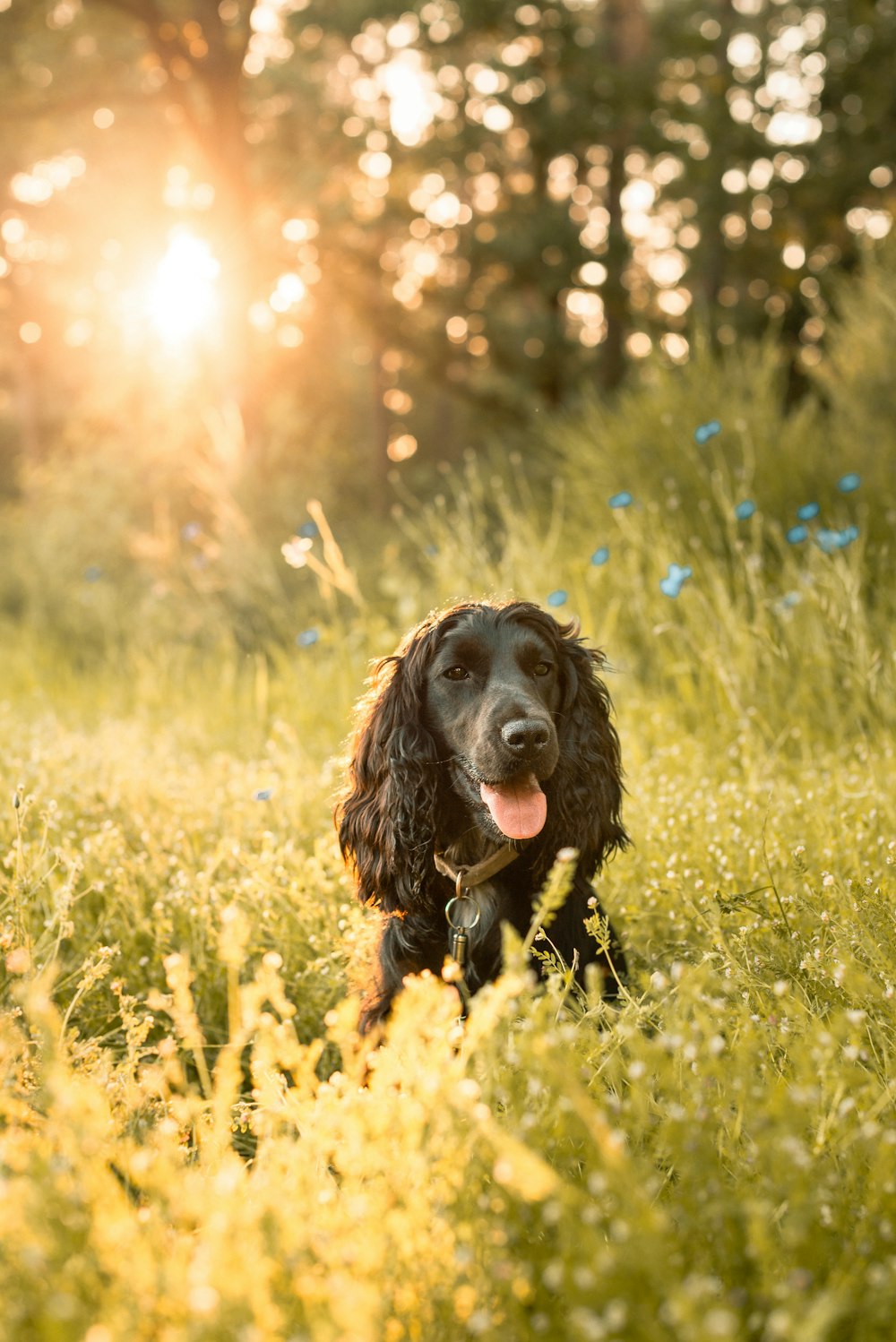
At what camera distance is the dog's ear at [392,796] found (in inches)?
121

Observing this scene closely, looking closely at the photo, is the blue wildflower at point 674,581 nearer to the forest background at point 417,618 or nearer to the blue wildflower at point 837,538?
the forest background at point 417,618

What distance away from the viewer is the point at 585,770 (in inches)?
124

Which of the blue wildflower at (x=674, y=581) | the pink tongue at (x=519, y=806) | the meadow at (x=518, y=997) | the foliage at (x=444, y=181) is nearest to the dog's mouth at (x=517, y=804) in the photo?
the pink tongue at (x=519, y=806)

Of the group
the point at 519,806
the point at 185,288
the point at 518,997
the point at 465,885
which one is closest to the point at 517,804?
the point at 519,806

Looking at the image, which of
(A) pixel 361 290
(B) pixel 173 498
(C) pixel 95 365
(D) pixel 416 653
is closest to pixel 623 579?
(D) pixel 416 653

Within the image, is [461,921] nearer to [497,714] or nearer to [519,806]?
[519,806]

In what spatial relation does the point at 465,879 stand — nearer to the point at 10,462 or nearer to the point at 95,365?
the point at 95,365

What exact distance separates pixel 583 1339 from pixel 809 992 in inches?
51.8

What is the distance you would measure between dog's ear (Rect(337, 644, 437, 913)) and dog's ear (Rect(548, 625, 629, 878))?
0.39 m

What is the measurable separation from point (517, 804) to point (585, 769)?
1.17 ft

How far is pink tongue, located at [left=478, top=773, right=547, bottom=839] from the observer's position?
284 cm

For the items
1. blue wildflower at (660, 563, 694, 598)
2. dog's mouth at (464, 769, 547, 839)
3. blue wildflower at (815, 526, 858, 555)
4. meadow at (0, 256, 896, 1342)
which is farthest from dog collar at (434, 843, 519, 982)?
blue wildflower at (815, 526, 858, 555)

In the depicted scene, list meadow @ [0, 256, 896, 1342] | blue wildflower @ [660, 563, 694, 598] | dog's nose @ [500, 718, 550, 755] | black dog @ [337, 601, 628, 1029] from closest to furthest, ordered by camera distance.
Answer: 1. meadow @ [0, 256, 896, 1342]
2. dog's nose @ [500, 718, 550, 755]
3. black dog @ [337, 601, 628, 1029]
4. blue wildflower @ [660, 563, 694, 598]

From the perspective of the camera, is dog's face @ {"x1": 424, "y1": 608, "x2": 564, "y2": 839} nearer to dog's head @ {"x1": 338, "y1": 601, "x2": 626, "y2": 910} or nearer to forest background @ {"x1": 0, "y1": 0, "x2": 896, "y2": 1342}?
dog's head @ {"x1": 338, "y1": 601, "x2": 626, "y2": 910}
